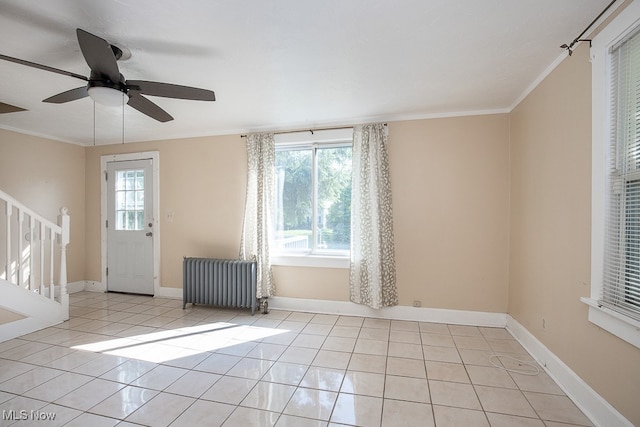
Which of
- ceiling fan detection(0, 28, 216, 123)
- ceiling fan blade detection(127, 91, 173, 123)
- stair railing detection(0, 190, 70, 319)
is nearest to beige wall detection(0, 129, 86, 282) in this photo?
stair railing detection(0, 190, 70, 319)

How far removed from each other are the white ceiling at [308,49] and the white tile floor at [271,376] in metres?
2.50

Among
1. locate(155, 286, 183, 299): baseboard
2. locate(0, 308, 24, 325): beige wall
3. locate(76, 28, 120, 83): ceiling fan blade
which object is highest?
locate(76, 28, 120, 83): ceiling fan blade

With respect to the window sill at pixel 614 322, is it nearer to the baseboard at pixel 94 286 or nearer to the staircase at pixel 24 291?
the staircase at pixel 24 291

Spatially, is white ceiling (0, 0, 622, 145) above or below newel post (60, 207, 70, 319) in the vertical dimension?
above

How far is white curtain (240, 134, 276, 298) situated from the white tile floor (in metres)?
0.69

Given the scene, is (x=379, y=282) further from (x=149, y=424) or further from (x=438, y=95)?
(x=149, y=424)

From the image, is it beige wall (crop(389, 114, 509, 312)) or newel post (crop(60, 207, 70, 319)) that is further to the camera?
newel post (crop(60, 207, 70, 319))

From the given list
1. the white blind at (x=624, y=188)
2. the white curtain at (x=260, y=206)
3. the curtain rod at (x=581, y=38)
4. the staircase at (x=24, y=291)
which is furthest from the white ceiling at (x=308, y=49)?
the staircase at (x=24, y=291)

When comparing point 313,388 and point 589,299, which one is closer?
point 589,299

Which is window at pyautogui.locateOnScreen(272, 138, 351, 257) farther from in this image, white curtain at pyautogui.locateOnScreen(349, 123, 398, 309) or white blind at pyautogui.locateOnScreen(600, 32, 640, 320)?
white blind at pyautogui.locateOnScreen(600, 32, 640, 320)

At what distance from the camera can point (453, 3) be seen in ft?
5.21

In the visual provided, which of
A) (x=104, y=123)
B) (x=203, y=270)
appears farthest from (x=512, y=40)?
(x=104, y=123)

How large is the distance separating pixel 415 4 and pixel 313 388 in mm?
2635

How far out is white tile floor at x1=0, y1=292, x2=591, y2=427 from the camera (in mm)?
1831
